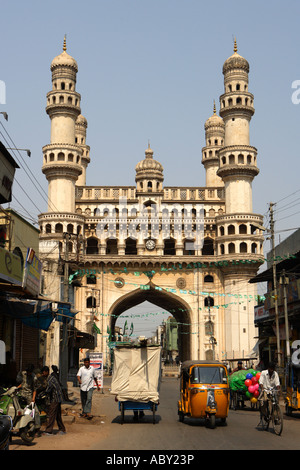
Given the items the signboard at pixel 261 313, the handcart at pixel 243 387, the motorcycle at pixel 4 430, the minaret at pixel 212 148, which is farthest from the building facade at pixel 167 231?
the motorcycle at pixel 4 430

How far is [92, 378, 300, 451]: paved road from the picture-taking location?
32.7 feet

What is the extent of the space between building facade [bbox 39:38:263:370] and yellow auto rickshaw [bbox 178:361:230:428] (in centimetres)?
3365

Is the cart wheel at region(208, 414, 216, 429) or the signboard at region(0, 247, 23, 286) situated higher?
the signboard at region(0, 247, 23, 286)

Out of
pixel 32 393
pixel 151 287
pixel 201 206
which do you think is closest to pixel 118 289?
pixel 151 287

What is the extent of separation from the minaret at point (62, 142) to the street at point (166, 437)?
35.6m

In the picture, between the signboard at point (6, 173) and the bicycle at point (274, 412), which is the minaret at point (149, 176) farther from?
the bicycle at point (274, 412)

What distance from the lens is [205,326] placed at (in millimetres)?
49344

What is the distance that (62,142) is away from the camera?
50094 millimetres

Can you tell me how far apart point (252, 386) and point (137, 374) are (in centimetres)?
484

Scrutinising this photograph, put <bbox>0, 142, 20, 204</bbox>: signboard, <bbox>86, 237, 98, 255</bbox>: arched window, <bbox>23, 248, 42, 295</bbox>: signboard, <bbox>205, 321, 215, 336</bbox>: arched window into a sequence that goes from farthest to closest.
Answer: <bbox>86, 237, 98, 255</bbox>: arched window, <bbox>205, 321, 215, 336</bbox>: arched window, <bbox>0, 142, 20, 204</bbox>: signboard, <bbox>23, 248, 42, 295</bbox>: signboard

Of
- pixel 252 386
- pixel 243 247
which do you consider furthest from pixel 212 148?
pixel 252 386

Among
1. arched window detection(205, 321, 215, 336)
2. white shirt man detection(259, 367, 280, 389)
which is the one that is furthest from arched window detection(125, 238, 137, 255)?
white shirt man detection(259, 367, 280, 389)

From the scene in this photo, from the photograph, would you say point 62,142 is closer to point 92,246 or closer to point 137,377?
point 92,246

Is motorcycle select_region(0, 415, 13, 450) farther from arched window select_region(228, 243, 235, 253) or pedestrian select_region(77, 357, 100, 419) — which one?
arched window select_region(228, 243, 235, 253)
